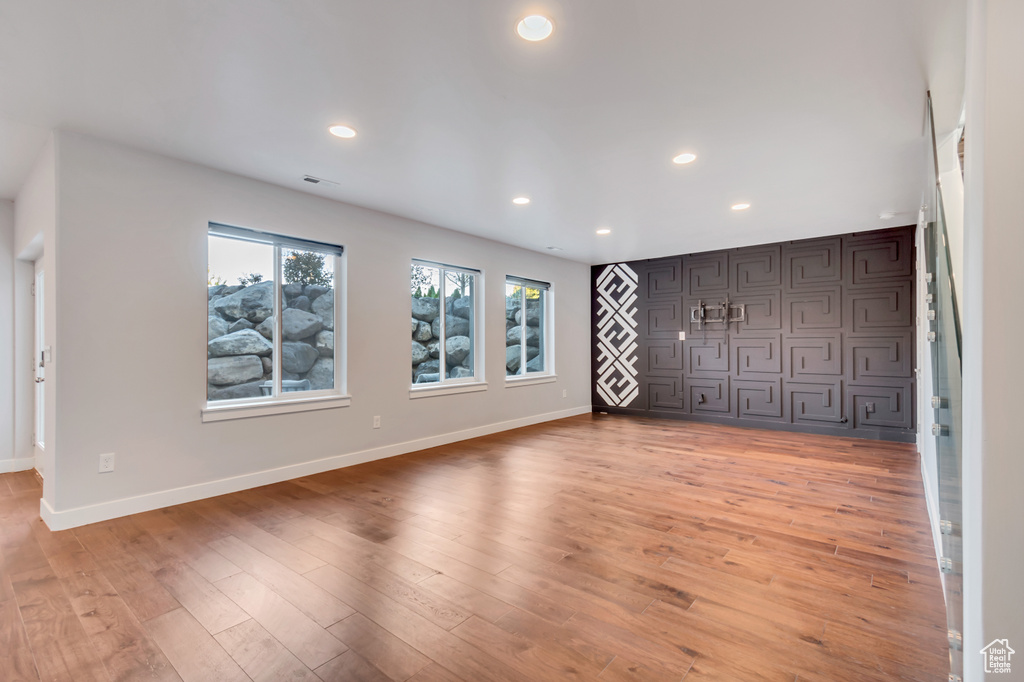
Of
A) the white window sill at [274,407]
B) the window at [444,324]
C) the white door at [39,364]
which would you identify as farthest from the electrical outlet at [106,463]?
the window at [444,324]

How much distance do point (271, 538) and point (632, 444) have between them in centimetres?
379

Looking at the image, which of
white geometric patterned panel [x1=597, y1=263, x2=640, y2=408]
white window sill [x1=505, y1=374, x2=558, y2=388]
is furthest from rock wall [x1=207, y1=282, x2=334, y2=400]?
white geometric patterned panel [x1=597, y1=263, x2=640, y2=408]

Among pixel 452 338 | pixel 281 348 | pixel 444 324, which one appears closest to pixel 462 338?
pixel 452 338

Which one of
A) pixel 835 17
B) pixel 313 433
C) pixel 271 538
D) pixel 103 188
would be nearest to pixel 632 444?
pixel 313 433

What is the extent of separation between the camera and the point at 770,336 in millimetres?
6469

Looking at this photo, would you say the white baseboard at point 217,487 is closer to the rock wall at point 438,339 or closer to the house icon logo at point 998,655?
the rock wall at point 438,339

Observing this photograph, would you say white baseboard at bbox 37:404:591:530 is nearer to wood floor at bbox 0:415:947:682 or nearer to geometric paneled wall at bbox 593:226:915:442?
wood floor at bbox 0:415:947:682

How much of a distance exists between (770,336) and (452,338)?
166 inches

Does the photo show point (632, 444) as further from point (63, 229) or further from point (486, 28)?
point (63, 229)

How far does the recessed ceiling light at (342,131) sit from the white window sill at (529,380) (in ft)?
12.8

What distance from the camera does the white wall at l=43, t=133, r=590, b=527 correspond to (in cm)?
298

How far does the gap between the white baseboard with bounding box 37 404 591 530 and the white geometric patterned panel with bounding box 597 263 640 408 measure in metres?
3.10

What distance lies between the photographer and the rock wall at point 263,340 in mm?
3760

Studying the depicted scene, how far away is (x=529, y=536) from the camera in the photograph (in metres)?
2.79
